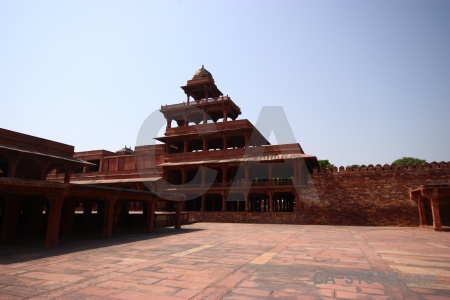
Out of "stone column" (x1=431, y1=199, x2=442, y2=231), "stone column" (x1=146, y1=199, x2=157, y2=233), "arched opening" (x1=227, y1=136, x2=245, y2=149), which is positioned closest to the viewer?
"stone column" (x1=146, y1=199, x2=157, y2=233)

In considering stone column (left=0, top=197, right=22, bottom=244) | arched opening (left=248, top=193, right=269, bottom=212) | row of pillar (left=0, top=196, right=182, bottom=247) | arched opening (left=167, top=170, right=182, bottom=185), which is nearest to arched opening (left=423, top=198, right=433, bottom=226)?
arched opening (left=248, top=193, right=269, bottom=212)

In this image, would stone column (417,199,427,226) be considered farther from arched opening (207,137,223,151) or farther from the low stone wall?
arched opening (207,137,223,151)

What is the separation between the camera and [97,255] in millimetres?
8047

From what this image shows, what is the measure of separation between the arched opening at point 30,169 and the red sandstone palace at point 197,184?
6 centimetres

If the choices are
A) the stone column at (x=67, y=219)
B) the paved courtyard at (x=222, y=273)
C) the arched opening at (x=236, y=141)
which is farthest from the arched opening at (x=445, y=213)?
the stone column at (x=67, y=219)

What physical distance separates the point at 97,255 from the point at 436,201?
60.7 feet

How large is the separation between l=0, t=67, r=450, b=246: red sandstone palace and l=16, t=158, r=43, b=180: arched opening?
0.18ft

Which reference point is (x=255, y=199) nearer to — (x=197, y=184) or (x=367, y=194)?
(x=197, y=184)

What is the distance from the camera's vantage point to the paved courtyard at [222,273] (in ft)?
15.2

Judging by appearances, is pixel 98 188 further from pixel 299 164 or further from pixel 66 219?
pixel 299 164

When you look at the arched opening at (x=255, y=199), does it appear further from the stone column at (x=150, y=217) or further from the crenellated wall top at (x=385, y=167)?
the stone column at (x=150, y=217)

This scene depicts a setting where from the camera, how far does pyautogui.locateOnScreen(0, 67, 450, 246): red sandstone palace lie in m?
12.7

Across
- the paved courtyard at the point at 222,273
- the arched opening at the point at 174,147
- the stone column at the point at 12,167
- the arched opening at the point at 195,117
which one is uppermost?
the arched opening at the point at 195,117

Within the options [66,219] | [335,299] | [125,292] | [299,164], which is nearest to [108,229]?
[66,219]
